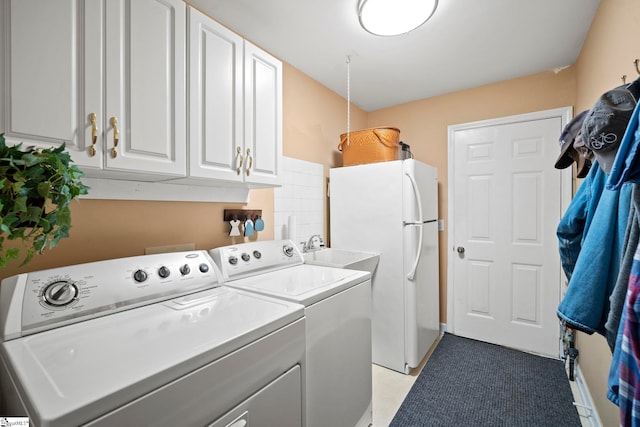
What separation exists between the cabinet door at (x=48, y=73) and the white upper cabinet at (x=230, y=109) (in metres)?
0.40

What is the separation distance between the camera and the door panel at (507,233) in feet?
8.36

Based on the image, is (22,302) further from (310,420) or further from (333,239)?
(333,239)

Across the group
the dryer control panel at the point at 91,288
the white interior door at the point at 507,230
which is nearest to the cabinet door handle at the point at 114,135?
the dryer control panel at the point at 91,288

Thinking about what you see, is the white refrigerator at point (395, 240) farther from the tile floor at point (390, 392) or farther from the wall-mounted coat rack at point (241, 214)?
the wall-mounted coat rack at point (241, 214)

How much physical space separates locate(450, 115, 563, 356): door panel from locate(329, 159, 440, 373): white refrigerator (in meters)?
0.49

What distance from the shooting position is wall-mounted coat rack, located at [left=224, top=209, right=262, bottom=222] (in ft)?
6.36

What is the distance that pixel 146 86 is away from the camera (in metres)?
1.21

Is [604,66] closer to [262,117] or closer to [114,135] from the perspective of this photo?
[262,117]

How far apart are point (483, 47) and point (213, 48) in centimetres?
195

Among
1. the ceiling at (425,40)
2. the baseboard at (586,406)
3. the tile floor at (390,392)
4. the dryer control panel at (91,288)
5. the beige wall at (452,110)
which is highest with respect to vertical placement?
the ceiling at (425,40)

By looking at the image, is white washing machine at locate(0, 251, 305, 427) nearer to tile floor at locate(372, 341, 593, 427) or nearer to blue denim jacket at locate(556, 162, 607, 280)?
tile floor at locate(372, 341, 593, 427)

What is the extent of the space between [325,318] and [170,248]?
37.0 inches

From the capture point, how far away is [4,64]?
882 millimetres

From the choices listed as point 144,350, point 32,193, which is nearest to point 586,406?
point 144,350
